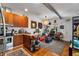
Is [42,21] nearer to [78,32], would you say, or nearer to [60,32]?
[60,32]

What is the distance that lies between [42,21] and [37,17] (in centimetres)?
13

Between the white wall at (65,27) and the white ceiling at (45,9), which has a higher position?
the white ceiling at (45,9)

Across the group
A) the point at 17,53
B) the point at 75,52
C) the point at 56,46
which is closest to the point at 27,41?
the point at 17,53

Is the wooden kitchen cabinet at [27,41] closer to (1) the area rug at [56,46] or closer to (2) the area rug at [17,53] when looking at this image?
(2) the area rug at [17,53]

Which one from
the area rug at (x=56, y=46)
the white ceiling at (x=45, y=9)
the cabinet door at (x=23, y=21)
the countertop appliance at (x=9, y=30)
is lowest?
the area rug at (x=56, y=46)

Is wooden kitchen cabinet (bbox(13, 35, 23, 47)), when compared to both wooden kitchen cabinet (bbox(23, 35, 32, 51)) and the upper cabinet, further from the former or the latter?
the upper cabinet

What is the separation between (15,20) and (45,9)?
644 mm

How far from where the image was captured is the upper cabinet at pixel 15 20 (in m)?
2.21

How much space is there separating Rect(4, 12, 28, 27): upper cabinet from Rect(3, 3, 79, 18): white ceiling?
0.41ft

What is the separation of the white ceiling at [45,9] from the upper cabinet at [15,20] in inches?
4.9

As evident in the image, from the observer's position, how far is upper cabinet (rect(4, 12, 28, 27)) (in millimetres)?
2207

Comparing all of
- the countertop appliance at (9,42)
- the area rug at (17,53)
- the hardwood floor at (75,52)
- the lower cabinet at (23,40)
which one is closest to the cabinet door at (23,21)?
the lower cabinet at (23,40)

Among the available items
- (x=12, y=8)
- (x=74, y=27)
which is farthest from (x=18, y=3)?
(x=74, y=27)

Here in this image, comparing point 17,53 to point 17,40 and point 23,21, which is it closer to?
point 17,40
